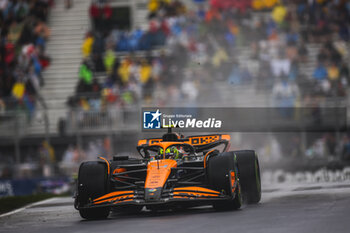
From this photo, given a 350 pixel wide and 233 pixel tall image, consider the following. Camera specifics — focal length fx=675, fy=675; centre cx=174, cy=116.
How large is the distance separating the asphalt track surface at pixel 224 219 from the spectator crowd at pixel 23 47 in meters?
10.1

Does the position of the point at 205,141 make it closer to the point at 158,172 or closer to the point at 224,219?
the point at 158,172

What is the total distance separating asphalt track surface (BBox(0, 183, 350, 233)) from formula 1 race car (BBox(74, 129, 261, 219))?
0.18 meters

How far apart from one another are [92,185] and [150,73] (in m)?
10.7

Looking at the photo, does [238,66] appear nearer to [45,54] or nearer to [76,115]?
[76,115]

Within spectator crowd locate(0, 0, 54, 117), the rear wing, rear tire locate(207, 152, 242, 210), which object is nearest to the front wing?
rear tire locate(207, 152, 242, 210)

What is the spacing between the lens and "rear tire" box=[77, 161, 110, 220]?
8500 mm


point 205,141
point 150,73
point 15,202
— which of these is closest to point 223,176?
point 205,141

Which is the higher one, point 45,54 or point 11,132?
point 45,54

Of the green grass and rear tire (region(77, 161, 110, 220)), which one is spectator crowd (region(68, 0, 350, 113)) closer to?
the green grass

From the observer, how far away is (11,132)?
1684 centimetres

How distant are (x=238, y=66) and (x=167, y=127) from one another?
30.2 ft

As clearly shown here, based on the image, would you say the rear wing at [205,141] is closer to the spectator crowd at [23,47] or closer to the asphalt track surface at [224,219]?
the asphalt track surface at [224,219]

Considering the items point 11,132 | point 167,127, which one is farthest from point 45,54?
point 167,127

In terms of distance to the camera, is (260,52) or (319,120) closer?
(319,120)
